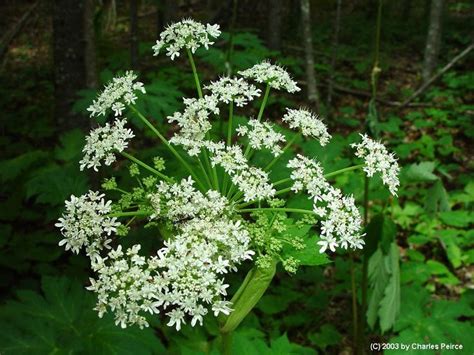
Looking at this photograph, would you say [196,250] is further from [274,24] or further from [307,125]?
[274,24]

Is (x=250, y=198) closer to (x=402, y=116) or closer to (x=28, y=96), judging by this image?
(x=402, y=116)

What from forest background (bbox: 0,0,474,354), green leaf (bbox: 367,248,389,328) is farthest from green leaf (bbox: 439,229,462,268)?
green leaf (bbox: 367,248,389,328)

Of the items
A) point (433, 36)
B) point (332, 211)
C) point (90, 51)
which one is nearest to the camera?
point (332, 211)

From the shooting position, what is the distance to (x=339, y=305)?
5070mm

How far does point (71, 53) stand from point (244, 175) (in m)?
4.48

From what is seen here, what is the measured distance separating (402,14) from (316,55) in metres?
6.83

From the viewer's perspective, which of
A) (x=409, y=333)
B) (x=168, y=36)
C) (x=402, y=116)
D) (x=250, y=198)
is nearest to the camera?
(x=250, y=198)

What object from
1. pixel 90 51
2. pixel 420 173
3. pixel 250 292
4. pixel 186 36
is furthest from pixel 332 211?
pixel 90 51

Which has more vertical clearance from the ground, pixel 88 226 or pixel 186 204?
pixel 186 204

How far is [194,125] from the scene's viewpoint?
242 centimetres

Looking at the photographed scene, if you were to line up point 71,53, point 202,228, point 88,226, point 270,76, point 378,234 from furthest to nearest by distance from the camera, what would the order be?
point 71,53
point 378,234
point 270,76
point 88,226
point 202,228

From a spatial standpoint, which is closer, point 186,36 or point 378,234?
point 186,36

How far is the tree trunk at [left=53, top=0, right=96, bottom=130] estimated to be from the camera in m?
5.25

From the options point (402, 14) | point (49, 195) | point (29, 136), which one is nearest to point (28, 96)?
point (29, 136)
